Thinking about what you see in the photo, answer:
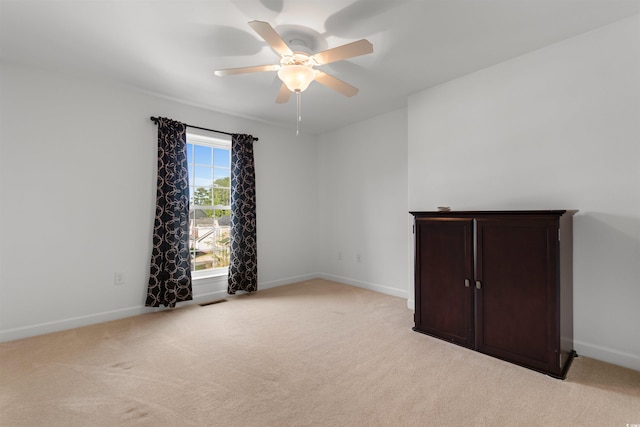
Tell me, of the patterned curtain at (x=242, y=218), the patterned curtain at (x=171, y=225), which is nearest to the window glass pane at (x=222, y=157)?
the patterned curtain at (x=242, y=218)

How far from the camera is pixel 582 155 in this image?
236 cm

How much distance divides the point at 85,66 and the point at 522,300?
14.2ft

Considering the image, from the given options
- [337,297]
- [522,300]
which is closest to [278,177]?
[337,297]

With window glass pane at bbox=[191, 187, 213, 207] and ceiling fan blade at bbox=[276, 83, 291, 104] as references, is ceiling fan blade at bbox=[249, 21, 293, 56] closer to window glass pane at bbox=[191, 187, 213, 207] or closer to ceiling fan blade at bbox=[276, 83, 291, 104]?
ceiling fan blade at bbox=[276, 83, 291, 104]

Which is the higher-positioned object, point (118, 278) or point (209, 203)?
point (209, 203)

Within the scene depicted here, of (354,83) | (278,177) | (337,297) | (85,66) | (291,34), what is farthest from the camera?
(278,177)

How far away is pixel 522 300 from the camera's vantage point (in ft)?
7.27

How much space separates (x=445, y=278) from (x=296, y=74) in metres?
2.14

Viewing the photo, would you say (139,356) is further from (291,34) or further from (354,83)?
(354,83)

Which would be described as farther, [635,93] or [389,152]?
[389,152]

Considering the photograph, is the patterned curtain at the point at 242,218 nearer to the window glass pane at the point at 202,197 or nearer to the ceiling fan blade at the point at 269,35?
the window glass pane at the point at 202,197

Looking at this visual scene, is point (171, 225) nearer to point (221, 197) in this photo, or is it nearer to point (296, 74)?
point (221, 197)

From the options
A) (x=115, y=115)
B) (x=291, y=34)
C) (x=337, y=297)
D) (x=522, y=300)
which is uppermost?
(x=291, y=34)

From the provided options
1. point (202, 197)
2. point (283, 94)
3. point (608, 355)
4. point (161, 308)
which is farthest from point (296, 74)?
point (608, 355)
